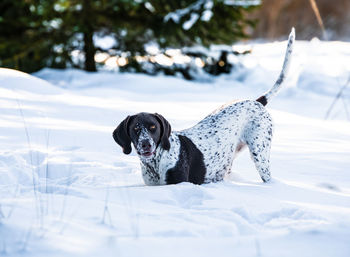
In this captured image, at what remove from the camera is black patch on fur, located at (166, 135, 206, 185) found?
11.3 feet

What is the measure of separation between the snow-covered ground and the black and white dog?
0.19 metres

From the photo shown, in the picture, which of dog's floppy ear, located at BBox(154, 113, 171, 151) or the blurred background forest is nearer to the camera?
dog's floppy ear, located at BBox(154, 113, 171, 151)

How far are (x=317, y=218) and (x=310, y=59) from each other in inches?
329

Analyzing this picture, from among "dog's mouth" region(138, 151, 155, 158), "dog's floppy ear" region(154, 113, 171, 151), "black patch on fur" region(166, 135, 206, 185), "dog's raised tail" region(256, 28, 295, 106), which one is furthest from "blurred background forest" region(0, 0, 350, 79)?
"dog's mouth" region(138, 151, 155, 158)

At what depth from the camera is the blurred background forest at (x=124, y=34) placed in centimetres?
865

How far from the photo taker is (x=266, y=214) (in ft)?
8.61

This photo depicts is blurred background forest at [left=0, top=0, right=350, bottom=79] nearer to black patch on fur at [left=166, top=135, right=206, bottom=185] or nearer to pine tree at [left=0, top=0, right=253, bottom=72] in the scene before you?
pine tree at [left=0, top=0, right=253, bottom=72]

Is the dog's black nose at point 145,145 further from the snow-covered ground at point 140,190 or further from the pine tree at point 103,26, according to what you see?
the pine tree at point 103,26

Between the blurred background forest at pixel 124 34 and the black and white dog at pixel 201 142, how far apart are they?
4628mm

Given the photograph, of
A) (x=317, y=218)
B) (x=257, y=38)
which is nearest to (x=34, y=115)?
(x=317, y=218)

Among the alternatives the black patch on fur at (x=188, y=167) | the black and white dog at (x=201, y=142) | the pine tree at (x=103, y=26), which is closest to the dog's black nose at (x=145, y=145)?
the black and white dog at (x=201, y=142)

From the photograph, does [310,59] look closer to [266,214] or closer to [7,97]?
[7,97]

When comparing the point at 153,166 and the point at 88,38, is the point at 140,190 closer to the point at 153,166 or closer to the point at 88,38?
the point at 153,166

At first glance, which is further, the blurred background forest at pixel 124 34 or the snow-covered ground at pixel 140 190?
the blurred background forest at pixel 124 34
